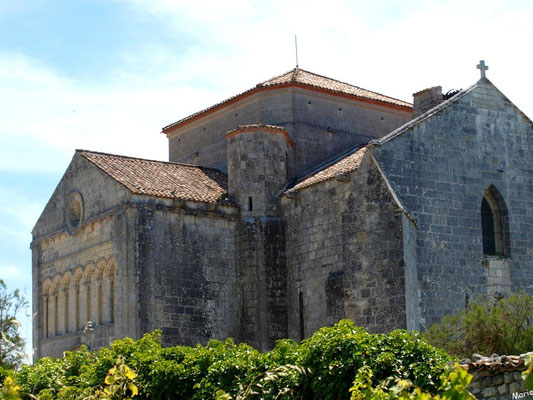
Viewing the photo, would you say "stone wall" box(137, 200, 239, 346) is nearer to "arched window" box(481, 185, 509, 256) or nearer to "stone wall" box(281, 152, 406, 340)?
"stone wall" box(281, 152, 406, 340)

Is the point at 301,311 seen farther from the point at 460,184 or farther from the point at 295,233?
the point at 460,184

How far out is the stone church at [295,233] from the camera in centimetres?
2173

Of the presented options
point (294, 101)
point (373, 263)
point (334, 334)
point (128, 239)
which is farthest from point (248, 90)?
point (334, 334)

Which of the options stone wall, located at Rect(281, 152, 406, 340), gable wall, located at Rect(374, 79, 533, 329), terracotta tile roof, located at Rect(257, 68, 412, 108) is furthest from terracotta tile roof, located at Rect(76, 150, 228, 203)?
gable wall, located at Rect(374, 79, 533, 329)

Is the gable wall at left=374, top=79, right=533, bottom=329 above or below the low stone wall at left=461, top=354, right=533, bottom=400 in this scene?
above

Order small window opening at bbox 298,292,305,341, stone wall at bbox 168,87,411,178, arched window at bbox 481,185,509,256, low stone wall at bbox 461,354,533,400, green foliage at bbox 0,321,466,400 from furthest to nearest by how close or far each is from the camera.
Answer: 1. stone wall at bbox 168,87,411,178
2. small window opening at bbox 298,292,305,341
3. arched window at bbox 481,185,509,256
4. green foliage at bbox 0,321,466,400
5. low stone wall at bbox 461,354,533,400

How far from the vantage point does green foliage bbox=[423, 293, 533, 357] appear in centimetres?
1933

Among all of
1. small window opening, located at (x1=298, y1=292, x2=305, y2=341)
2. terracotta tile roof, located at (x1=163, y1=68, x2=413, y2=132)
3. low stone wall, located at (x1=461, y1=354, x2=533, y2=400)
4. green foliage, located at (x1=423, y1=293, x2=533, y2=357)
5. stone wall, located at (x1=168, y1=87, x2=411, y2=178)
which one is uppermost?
terracotta tile roof, located at (x1=163, y1=68, x2=413, y2=132)

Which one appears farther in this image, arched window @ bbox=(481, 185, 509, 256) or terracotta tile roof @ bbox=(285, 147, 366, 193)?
arched window @ bbox=(481, 185, 509, 256)

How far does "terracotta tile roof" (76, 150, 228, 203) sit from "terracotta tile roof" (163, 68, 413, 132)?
9.83 ft

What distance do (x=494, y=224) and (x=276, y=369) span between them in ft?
40.7

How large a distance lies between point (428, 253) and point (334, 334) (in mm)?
8874

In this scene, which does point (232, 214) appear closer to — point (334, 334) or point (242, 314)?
point (242, 314)

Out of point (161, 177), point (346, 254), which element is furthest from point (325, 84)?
point (346, 254)
